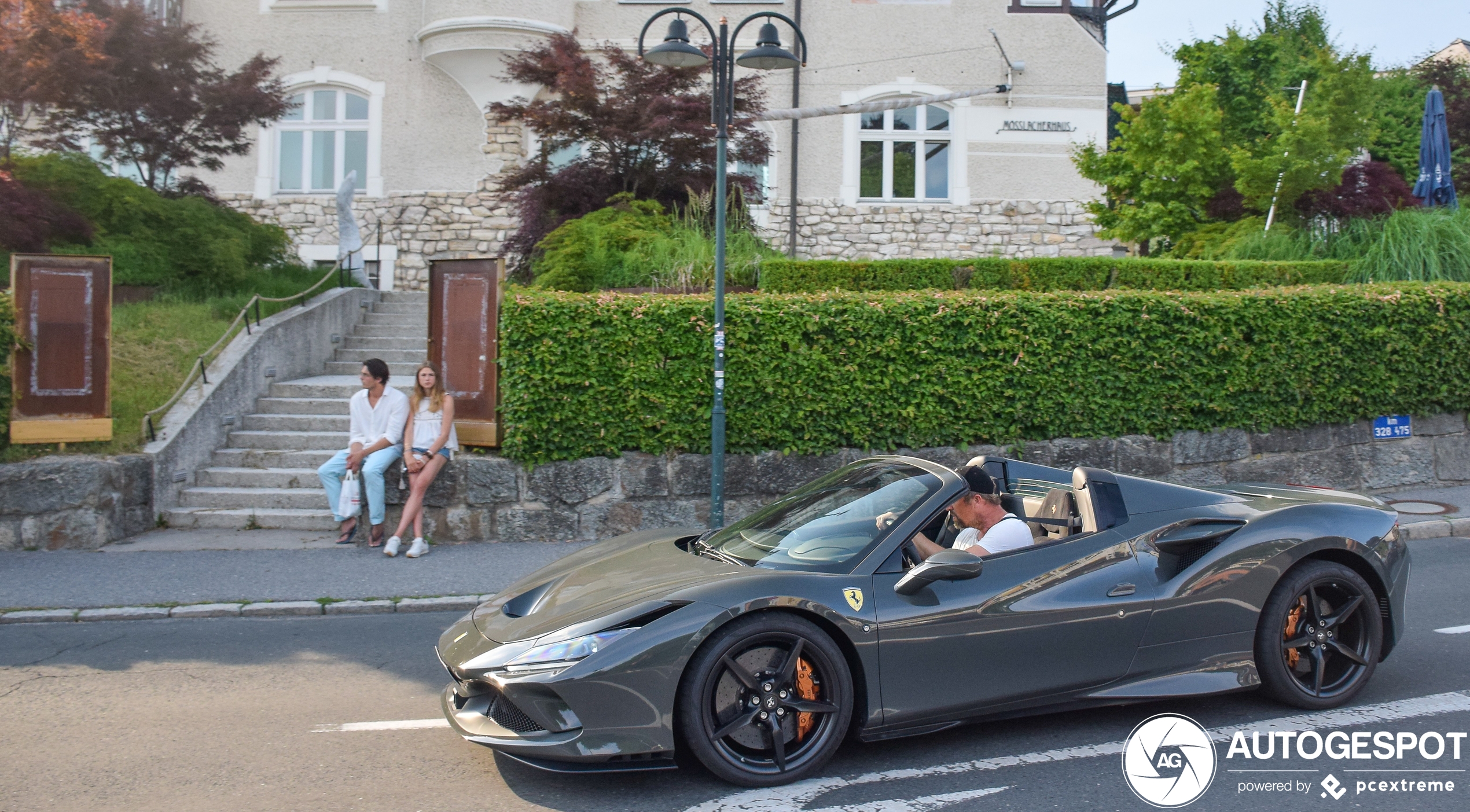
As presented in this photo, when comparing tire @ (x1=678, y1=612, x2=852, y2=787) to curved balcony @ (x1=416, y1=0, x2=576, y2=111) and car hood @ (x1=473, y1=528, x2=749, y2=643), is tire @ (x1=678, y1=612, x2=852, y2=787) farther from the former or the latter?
curved balcony @ (x1=416, y1=0, x2=576, y2=111)

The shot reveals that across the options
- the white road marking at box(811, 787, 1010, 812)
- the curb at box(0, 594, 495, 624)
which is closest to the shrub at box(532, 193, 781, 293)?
the curb at box(0, 594, 495, 624)

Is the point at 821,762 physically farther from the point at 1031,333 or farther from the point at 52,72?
the point at 52,72

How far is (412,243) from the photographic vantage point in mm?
19812

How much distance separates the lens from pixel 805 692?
3.95 meters

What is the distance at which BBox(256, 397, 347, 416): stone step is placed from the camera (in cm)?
1129

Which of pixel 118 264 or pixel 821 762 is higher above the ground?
pixel 118 264

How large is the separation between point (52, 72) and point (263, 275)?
11.2 ft

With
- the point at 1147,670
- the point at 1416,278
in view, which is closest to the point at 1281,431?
the point at 1416,278

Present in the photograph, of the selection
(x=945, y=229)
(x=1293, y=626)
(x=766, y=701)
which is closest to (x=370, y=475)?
(x=766, y=701)

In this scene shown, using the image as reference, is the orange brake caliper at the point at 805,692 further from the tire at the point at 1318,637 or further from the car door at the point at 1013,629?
the tire at the point at 1318,637

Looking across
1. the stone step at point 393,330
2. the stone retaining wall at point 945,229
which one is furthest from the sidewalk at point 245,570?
the stone retaining wall at point 945,229

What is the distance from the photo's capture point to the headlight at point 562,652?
12.3 feet

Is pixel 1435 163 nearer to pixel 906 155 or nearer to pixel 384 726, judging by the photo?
pixel 906 155

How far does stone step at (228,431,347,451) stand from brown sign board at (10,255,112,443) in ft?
5.04
